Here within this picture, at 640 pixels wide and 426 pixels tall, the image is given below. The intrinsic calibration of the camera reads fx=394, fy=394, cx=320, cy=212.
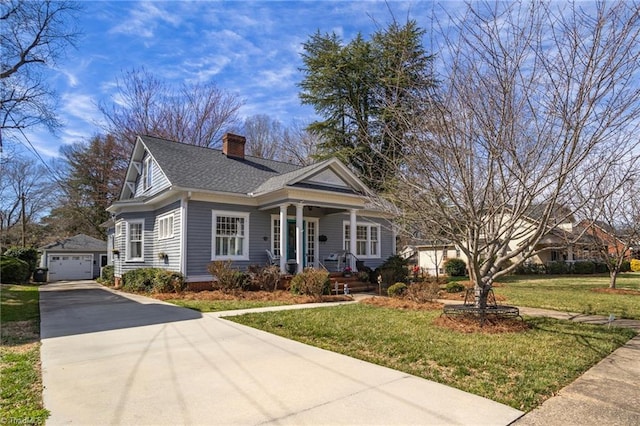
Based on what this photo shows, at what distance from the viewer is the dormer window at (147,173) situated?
18.0 meters

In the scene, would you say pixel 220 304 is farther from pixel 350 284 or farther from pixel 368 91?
pixel 368 91

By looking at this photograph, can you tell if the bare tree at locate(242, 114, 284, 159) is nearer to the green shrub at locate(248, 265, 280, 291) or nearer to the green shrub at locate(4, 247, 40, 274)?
the green shrub at locate(4, 247, 40, 274)

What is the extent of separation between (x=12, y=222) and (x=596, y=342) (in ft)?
168

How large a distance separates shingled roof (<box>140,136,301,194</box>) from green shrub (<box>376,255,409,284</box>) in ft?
21.0

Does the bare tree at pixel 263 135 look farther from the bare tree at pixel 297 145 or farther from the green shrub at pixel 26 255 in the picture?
the green shrub at pixel 26 255

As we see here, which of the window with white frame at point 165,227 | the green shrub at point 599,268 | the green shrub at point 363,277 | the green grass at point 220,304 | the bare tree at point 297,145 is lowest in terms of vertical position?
the green shrub at point 599,268

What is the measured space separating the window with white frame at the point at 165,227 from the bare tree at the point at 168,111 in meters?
15.0

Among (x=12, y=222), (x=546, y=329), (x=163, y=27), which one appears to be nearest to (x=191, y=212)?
(x=163, y=27)

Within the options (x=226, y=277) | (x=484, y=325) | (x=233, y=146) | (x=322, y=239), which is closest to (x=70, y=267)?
(x=233, y=146)

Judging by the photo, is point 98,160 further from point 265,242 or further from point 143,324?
point 143,324

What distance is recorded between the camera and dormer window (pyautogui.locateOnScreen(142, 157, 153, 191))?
18.0 meters

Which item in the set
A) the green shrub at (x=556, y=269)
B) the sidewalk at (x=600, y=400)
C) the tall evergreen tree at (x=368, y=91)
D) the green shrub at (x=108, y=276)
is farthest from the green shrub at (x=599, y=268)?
the green shrub at (x=108, y=276)

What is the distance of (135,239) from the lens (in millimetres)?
17859

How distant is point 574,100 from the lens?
5.73 metres
